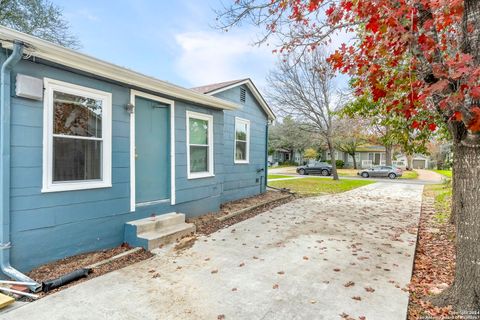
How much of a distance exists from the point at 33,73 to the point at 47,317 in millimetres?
2886

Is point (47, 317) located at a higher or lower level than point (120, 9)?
lower

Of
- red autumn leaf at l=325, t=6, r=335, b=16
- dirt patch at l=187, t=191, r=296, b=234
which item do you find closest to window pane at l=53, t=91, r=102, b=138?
dirt patch at l=187, t=191, r=296, b=234

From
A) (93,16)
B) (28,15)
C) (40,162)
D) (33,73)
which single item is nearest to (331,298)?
(40,162)

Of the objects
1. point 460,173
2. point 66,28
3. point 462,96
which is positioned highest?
point 66,28

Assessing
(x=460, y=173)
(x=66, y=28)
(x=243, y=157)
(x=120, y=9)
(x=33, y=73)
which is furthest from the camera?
(x=66, y=28)

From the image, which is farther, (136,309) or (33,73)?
(33,73)

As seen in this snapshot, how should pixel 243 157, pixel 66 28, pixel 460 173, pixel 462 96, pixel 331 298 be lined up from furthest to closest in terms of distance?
pixel 66 28
pixel 243 157
pixel 331 298
pixel 460 173
pixel 462 96

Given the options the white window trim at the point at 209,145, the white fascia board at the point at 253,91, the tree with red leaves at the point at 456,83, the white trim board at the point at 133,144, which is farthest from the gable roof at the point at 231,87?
the tree with red leaves at the point at 456,83

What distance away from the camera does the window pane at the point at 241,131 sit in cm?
900

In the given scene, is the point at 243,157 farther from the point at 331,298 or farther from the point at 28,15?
the point at 28,15

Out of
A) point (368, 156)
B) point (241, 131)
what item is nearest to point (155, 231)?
point (241, 131)

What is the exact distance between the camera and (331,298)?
2.93 m

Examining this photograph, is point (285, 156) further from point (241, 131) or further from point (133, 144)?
point (133, 144)

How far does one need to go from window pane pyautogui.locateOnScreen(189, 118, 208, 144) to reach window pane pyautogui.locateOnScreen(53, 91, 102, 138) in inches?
88.0
